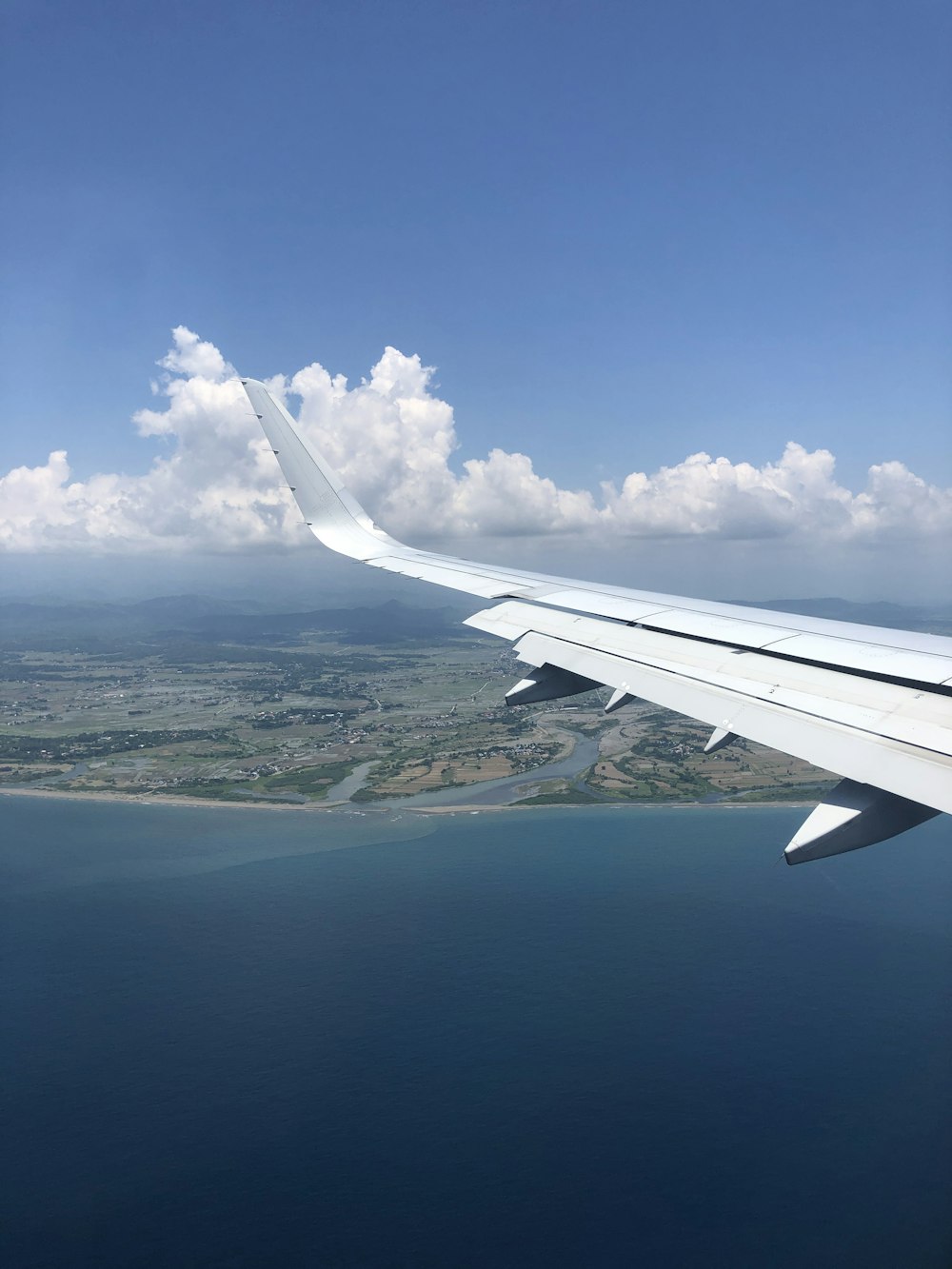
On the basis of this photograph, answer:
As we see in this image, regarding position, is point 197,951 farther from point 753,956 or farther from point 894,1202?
point 894,1202

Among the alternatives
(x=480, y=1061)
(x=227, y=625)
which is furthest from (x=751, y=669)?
(x=227, y=625)

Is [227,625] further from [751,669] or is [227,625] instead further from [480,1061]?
[751,669]

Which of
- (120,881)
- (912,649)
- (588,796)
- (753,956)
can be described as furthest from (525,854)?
(912,649)

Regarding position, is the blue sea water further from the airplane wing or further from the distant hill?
the distant hill

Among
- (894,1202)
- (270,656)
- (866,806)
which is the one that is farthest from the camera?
(270,656)

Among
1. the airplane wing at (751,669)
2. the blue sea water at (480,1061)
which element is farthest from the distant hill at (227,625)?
the airplane wing at (751,669)

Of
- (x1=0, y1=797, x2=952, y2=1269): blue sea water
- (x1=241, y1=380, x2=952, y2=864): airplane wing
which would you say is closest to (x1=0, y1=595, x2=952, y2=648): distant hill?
(x1=0, y1=797, x2=952, y2=1269): blue sea water

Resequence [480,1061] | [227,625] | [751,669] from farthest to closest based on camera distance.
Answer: [227,625], [480,1061], [751,669]
